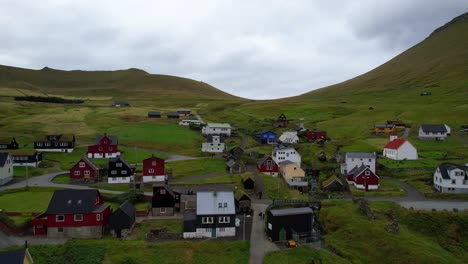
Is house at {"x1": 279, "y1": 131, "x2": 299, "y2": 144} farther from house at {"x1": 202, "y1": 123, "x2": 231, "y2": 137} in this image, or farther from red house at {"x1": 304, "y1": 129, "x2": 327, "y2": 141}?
house at {"x1": 202, "y1": 123, "x2": 231, "y2": 137}

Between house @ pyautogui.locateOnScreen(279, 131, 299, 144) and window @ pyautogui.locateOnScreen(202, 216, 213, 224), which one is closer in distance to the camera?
window @ pyautogui.locateOnScreen(202, 216, 213, 224)

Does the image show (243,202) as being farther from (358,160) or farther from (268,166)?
(358,160)

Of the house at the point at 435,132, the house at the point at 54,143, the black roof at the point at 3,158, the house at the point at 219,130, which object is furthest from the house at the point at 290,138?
the black roof at the point at 3,158

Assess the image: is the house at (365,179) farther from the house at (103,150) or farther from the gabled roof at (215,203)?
the house at (103,150)

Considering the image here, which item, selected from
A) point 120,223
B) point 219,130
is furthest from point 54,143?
point 120,223

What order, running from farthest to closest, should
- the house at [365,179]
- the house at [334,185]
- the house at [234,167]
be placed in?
the house at [234,167] < the house at [365,179] < the house at [334,185]

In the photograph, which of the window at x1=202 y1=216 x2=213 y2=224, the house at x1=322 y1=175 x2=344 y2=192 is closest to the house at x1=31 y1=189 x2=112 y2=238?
the window at x1=202 y1=216 x2=213 y2=224
